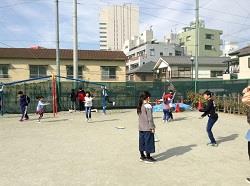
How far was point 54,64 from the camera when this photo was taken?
3428 cm

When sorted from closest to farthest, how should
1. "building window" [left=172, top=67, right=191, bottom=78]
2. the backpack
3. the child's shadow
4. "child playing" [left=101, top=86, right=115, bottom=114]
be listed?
the child's shadow
"child playing" [left=101, top=86, right=115, bottom=114]
the backpack
"building window" [left=172, top=67, right=191, bottom=78]

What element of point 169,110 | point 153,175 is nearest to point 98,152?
point 153,175

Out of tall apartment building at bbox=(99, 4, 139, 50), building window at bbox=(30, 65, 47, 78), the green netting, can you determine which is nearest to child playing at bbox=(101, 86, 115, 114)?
the green netting

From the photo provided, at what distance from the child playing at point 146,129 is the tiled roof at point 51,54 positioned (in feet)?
91.4

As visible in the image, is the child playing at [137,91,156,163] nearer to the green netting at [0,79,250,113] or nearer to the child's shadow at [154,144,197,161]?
the child's shadow at [154,144,197,161]

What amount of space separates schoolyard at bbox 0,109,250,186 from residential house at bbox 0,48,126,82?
73.8 feet

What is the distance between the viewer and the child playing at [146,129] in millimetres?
7051

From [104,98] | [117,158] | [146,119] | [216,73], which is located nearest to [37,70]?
[104,98]

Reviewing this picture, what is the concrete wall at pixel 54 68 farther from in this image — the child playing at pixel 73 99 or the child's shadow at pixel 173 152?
the child's shadow at pixel 173 152

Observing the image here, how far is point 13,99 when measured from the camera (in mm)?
19172

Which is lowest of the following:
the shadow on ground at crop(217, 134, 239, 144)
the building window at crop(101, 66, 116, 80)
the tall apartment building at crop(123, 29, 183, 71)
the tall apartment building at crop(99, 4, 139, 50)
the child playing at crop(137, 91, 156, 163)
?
the shadow on ground at crop(217, 134, 239, 144)

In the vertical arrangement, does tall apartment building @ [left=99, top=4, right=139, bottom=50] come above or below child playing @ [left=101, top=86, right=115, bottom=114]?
above

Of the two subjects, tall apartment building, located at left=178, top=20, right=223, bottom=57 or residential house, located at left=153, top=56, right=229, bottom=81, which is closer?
residential house, located at left=153, top=56, right=229, bottom=81

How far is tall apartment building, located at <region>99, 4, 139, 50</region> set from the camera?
111419 millimetres
